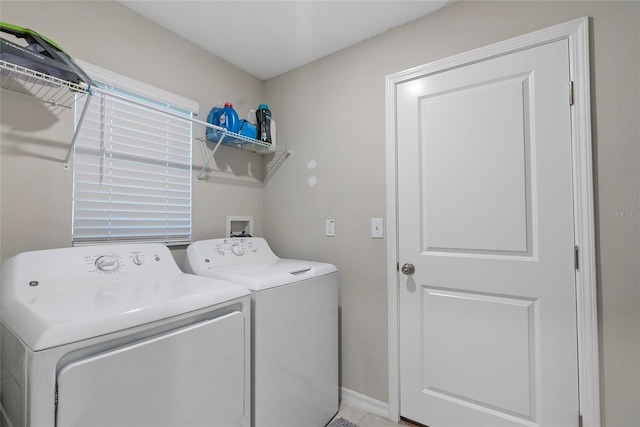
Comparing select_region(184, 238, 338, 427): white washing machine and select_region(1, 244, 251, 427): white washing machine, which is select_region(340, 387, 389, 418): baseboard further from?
select_region(1, 244, 251, 427): white washing machine

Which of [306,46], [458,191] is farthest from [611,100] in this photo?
[306,46]

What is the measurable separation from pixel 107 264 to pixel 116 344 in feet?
1.80

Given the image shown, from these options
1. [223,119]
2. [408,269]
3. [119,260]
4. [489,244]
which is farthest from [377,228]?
[119,260]

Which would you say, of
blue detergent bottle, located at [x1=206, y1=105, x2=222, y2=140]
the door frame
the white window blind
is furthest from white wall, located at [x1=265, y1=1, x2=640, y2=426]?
the white window blind

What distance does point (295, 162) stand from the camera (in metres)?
2.25

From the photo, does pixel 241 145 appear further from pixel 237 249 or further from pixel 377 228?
pixel 377 228

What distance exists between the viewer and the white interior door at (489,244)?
4.45 feet

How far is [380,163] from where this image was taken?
72.9 inches

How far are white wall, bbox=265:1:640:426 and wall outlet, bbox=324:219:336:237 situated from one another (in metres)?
0.04

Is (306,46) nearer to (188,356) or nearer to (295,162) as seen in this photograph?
(295,162)

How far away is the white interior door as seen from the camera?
136cm

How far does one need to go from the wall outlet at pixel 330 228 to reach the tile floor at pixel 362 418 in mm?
1123

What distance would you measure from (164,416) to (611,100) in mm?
2107

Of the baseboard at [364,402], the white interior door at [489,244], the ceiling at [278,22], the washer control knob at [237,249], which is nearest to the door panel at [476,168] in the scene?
the white interior door at [489,244]
